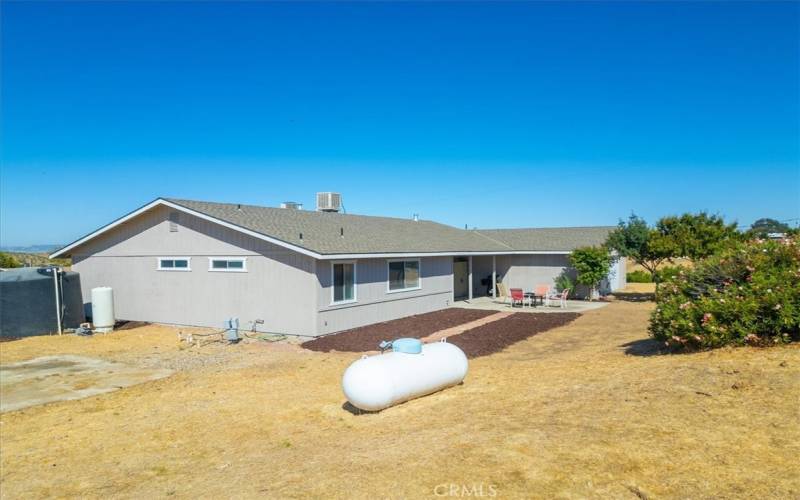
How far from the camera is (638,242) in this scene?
24.8 metres

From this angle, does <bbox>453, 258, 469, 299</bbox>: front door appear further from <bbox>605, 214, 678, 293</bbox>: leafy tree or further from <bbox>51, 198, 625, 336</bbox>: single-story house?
<bbox>605, 214, 678, 293</bbox>: leafy tree

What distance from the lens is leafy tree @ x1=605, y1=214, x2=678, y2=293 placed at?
943 inches

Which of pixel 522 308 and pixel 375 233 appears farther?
pixel 522 308

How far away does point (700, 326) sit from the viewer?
31.0 ft

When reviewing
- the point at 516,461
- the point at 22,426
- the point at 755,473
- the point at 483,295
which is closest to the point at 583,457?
the point at 516,461

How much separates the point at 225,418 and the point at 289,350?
5.66 m

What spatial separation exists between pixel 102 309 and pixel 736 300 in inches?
724

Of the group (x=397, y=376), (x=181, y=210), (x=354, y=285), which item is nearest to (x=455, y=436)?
(x=397, y=376)

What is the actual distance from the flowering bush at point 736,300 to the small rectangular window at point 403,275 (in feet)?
32.2

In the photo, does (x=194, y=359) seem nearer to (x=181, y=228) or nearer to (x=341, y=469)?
(x=181, y=228)

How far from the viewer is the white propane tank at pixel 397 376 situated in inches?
319

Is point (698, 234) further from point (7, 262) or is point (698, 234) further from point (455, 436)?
point (7, 262)

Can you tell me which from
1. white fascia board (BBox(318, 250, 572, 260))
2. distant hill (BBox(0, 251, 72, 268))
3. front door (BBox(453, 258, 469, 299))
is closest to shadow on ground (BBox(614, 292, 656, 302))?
white fascia board (BBox(318, 250, 572, 260))
